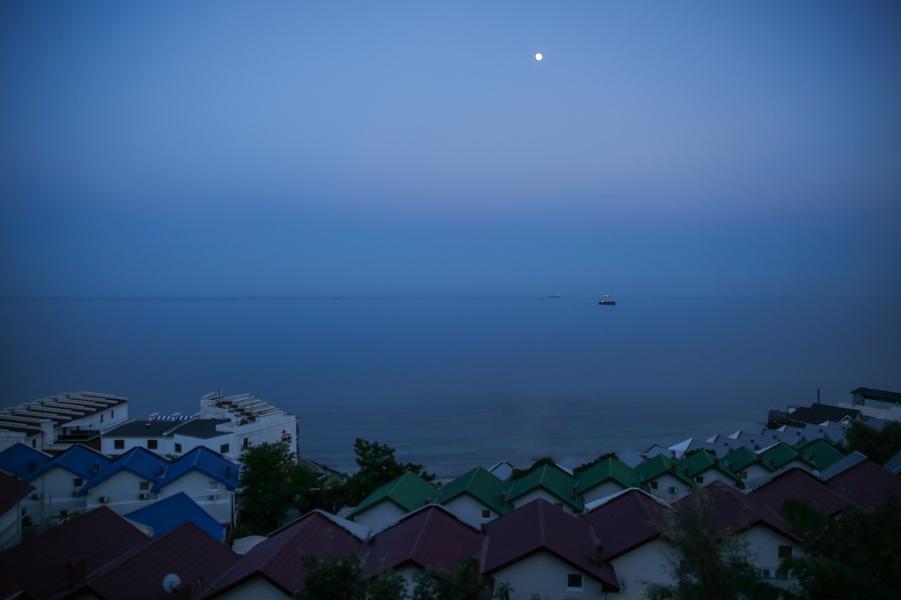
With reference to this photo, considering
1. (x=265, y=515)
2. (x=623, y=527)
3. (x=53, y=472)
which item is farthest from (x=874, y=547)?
(x=53, y=472)

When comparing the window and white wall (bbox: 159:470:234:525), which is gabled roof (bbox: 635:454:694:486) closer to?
the window

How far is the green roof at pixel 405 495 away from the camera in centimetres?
1448

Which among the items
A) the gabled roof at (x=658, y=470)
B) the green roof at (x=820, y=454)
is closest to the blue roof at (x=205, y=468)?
the gabled roof at (x=658, y=470)

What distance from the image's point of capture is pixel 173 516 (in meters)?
13.5

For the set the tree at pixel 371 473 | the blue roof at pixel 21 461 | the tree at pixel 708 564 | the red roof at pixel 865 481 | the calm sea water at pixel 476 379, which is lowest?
the calm sea water at pixel 476 379

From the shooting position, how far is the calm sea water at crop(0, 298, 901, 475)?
3481 centimetres

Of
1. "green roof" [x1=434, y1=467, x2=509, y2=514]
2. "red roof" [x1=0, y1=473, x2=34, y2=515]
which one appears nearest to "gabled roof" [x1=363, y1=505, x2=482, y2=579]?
"green roof" [x1=434, y1=467, x2=509, y2=514]

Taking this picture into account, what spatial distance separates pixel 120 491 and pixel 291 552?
10.2 meters

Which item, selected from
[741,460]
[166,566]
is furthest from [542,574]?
[741,460]

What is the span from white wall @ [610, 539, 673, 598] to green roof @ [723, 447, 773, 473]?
11185mm

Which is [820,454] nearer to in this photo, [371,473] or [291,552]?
[371,473]

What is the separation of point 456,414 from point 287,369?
2380 centimetres

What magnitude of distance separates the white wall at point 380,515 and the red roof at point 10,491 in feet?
21.3

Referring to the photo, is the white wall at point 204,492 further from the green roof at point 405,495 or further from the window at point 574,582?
the window at point 574,582
